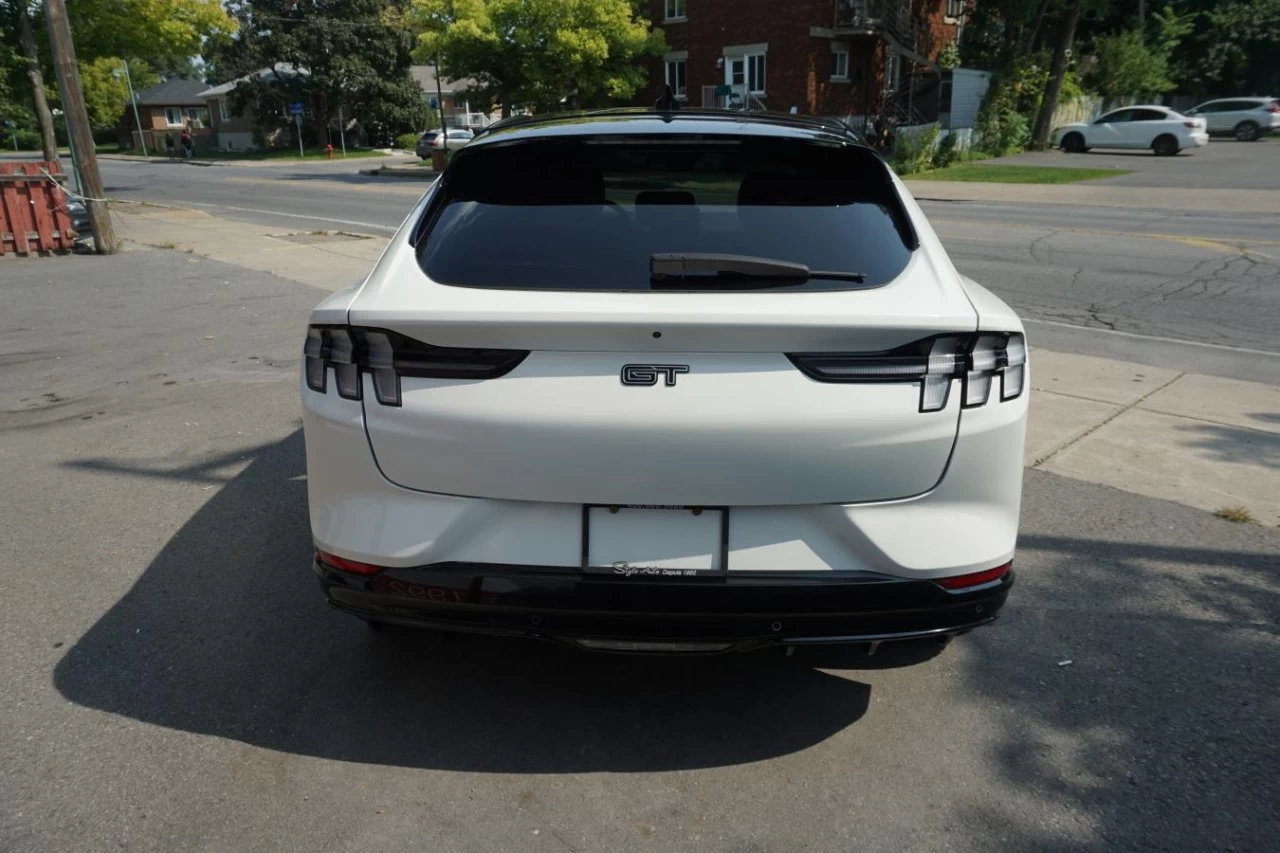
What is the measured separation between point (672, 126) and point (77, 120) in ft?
45.5

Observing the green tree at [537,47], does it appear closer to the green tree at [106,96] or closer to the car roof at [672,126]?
the car roof at [672,126]

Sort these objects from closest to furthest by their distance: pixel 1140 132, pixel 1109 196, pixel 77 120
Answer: pixel 77 120 < pixel 1109 196 < pixel 1140 132

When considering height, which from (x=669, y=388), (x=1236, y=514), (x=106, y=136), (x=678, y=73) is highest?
(x=678, y=73)

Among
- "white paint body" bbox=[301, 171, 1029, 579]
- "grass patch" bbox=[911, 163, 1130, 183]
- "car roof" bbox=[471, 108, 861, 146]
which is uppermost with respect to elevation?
"car roof" bbox=[471, 108, 861, 146]

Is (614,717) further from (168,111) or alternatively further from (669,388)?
(168,111)

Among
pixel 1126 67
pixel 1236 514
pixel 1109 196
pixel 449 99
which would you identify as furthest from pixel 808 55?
pixel 449 99

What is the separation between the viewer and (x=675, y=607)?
2.72 metres

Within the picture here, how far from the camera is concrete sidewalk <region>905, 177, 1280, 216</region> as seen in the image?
20.9 meters

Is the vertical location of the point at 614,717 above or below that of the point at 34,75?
below

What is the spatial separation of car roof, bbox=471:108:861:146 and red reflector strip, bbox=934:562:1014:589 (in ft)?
4.92

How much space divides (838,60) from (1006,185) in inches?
542

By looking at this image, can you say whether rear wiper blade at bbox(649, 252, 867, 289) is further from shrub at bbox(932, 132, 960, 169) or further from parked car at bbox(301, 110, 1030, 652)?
shrub at bbox(932, 132, 960, 169)

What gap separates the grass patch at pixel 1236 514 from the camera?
185 inches

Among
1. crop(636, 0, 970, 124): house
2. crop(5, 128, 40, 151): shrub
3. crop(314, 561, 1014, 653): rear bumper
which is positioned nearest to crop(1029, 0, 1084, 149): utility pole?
crop(636, 0, 970, 124): house
